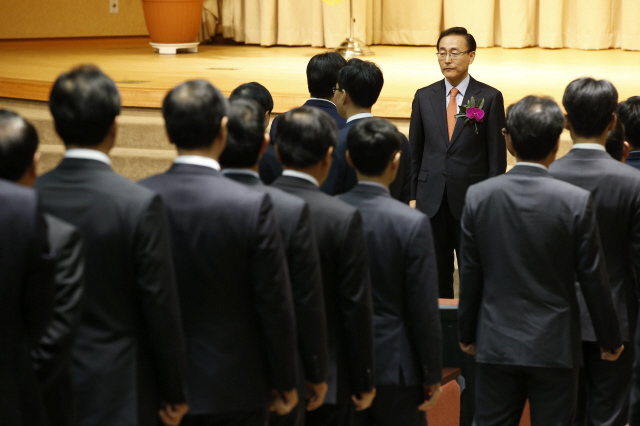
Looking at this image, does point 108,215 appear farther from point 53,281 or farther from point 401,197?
point 401,197

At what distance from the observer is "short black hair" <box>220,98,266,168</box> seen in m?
2.04

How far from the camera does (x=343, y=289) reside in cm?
207

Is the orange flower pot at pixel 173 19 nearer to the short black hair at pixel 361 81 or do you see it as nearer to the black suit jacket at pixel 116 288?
the short black hair at pixel 361 81

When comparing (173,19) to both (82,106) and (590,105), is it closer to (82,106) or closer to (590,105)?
(590,105)

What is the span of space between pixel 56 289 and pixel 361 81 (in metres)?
1.81

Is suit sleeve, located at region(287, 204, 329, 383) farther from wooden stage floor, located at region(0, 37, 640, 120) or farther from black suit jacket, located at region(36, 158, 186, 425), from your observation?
wooden stage floor, located at region(0, 37, 640, 120)

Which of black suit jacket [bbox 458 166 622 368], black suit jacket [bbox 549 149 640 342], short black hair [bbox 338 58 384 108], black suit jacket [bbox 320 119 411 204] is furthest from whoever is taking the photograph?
short black hair [bbox 338 58 384 108]

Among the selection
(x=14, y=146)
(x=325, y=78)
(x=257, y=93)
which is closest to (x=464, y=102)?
(x=325, y=78)

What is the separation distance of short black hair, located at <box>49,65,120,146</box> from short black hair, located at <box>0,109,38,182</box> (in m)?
0.12

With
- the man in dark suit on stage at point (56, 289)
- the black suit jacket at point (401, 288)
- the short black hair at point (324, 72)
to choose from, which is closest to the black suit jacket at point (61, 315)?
the man in dark suit on stage at point (56, 289)

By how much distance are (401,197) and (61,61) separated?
181 inches

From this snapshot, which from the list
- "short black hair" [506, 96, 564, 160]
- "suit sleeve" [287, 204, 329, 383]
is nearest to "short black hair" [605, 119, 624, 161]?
"short black hair" [506, 96, 564, 160]

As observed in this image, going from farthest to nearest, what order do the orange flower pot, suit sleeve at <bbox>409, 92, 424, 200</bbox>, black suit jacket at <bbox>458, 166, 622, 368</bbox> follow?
the orange flower pot
suit sleeve at <bbox>409, 92, 424, 200</bbox>
black suit jacket at <bbox>458, 166, 622, 368</bbox>

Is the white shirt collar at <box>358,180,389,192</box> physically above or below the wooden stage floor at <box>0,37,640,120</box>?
below
